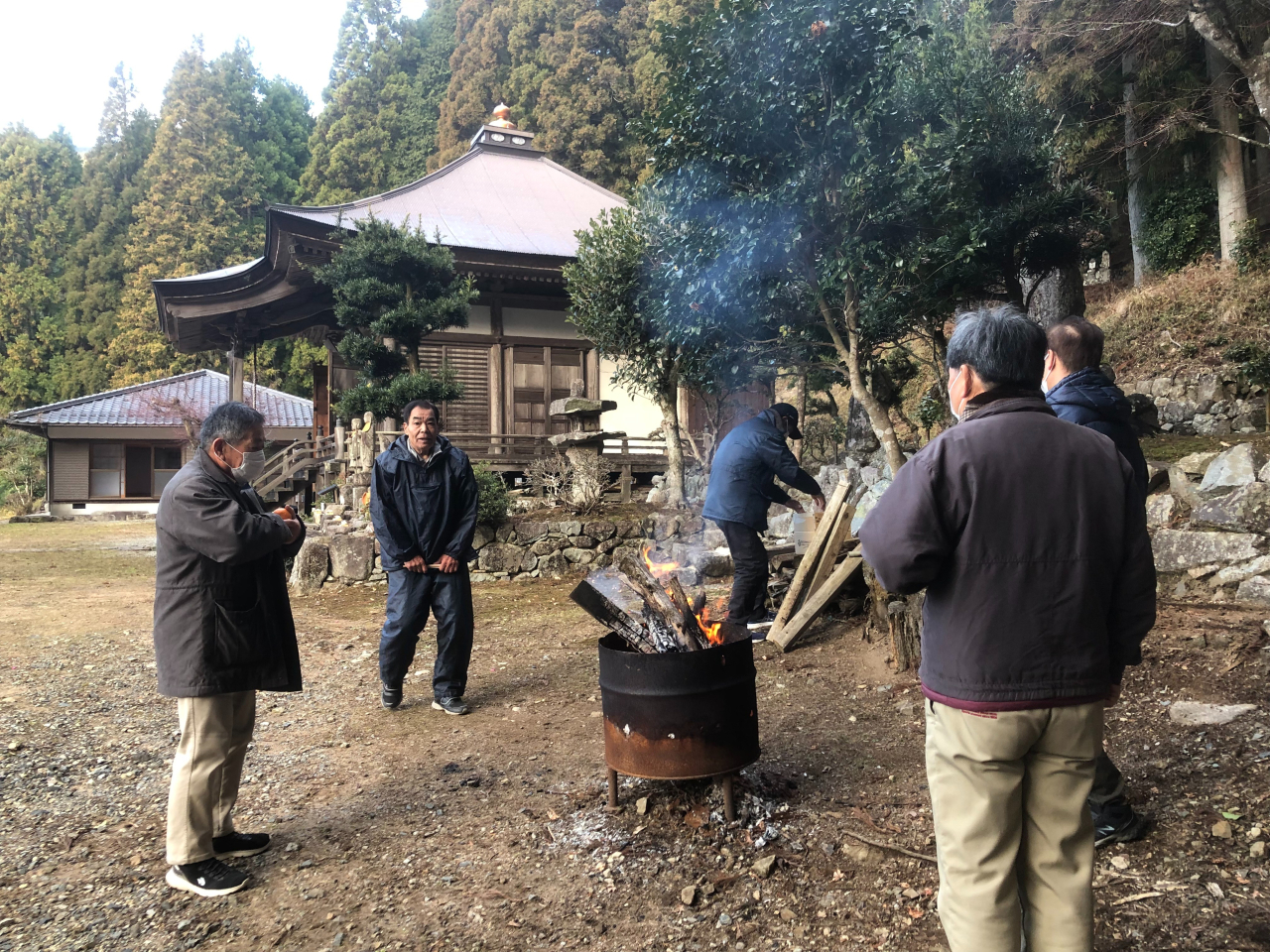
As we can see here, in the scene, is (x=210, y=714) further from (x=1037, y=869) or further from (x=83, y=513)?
(x=83, y=513)

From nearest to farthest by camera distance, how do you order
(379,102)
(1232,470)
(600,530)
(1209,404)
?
(1232,470) → (1209,404) → (600,530) → (379,102)

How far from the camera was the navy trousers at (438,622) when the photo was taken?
4.99 m

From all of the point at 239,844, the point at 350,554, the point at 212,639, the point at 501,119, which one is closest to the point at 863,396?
the point at 212,639

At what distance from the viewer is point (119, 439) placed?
23766 mm

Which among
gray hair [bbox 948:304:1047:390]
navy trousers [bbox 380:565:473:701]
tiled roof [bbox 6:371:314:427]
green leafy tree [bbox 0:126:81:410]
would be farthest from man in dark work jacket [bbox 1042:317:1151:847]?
green leafy tree [bbox 0:126:81:410]

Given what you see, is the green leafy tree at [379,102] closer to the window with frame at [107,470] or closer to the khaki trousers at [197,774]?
the window with frame at [107,470]

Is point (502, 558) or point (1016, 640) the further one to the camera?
point (502, 558)

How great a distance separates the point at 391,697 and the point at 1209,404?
380 inches

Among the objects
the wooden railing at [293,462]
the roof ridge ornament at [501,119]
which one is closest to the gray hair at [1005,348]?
the wooden railing at [293,462]

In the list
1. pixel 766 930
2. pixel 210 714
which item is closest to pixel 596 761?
pixel 766 930

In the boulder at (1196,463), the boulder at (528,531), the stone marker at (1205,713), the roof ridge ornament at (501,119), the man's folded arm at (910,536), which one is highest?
the roof ridge ornament at (501,119)

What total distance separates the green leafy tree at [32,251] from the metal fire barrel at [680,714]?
123 feet

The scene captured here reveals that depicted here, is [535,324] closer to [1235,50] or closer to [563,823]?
[1235,50]

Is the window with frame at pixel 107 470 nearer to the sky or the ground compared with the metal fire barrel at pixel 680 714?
nearer to the sky
